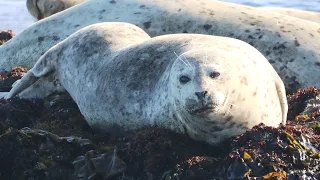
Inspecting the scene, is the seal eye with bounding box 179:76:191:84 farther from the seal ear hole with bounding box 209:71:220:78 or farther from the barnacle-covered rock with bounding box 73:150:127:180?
the barnacle-covered rock with bounding box 73:150:127:180

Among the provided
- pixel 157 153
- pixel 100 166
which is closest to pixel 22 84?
pixel 100 166

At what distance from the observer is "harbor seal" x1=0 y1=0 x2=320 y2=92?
638 cm

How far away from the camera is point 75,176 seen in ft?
14.4

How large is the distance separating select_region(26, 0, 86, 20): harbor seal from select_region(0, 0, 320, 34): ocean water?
8.39 ft

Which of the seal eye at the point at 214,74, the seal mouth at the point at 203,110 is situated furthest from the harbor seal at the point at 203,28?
the seal mouth at the point at 203,110

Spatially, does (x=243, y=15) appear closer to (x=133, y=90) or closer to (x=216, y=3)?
(x=216, y=3)

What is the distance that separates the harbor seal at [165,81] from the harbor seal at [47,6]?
2.95 meters

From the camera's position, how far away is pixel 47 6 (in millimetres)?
9094

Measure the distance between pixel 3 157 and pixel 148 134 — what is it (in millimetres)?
880

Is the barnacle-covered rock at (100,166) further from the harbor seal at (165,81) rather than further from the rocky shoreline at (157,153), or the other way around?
the harbor seal at (165,81)

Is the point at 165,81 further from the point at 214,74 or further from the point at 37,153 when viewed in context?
the point at 37,153

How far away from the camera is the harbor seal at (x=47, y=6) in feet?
29.3

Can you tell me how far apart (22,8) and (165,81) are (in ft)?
34.0

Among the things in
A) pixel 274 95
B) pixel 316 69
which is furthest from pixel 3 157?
pixel 316 69
